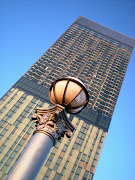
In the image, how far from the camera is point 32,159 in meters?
2.86

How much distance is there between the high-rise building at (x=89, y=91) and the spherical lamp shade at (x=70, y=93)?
128 ft

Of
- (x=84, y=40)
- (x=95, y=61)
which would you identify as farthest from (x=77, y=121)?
(x=84, y=40)

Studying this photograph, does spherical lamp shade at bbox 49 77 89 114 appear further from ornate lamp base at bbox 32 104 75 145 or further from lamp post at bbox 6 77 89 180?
ornate lamp base at bbox 32 104 75 145

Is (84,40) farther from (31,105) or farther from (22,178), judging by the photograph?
(22,178)

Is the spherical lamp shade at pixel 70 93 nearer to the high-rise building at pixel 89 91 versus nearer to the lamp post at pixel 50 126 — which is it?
the lamp post at pixel 50 126

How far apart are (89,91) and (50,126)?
58.3m

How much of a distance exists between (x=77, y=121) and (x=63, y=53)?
32.0 m

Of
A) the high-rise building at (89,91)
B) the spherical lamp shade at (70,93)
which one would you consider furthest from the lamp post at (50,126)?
the high-rise building at (89,91)

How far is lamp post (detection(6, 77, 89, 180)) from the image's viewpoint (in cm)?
278

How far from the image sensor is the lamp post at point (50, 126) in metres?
2.78

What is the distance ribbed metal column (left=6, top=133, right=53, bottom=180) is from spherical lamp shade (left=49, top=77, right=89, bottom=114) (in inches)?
36.0

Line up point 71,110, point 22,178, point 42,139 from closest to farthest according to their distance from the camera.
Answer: point 22,178 < point 42,139 < point 71,110

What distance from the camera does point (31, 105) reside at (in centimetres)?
4944

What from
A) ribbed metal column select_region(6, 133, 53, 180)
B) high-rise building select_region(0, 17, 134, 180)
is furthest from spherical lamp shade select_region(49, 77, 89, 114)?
high-rise building select_region(0, 17, 134, 180)
